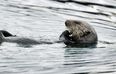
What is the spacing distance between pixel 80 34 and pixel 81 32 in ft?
0.23

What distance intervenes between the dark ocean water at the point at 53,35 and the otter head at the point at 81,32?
15.0 inches

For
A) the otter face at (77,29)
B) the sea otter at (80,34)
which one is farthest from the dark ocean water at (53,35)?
the otter face at (77,29)

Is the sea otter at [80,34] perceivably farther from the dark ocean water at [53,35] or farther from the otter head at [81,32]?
the dark ocean water at [53,35]

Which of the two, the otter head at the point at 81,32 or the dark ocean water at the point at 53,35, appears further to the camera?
the otter head at the point at 81,32

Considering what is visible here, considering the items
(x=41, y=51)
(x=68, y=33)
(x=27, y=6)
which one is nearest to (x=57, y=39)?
(x=68, y=33)

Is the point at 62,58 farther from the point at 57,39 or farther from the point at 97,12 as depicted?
the point at 97,12

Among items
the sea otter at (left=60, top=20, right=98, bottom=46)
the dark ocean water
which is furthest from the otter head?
the dark ocean water

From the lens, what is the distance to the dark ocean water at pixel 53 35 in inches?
355

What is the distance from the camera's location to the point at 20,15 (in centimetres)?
1454

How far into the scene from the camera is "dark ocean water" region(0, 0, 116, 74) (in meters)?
9.02

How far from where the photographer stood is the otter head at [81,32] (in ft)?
39.3

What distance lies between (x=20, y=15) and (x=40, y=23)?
1.01 meters

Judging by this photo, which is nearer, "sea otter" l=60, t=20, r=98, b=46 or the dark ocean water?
the dark ocean water

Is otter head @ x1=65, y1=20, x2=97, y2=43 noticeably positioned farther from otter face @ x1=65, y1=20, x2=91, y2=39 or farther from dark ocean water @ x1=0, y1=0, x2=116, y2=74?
dark ocean water @ x1=0, y1=0, x2=116, y2=74
